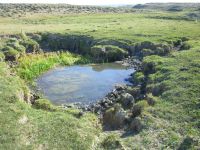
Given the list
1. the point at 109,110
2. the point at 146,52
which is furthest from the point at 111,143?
the point at 146,52

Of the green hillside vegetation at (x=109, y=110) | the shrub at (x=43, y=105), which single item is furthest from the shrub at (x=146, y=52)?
the shrub at (x=43, y=105)

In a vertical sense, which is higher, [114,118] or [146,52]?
[146,52]

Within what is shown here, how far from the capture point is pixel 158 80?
4641cm

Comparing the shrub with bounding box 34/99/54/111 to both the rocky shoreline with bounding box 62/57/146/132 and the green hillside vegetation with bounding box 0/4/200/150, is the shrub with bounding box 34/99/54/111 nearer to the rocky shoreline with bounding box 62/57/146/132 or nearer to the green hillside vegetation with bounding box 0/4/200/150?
the green hillside vegetation with bounding box 0/4/200/150

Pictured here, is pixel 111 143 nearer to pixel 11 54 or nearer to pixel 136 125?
pixel 136 125

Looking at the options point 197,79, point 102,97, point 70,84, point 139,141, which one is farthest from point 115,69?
point 139,141

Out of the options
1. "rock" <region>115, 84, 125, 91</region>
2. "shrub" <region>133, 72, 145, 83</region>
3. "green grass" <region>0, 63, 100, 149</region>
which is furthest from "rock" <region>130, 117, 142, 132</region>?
"shrub" <region>133, 72, 145, 83</region>

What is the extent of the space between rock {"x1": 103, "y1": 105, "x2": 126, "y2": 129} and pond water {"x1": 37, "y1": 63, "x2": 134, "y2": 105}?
815 cm

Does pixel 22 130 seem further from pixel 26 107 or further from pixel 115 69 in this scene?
pixel 115 69

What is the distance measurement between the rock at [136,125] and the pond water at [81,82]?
12.7 m

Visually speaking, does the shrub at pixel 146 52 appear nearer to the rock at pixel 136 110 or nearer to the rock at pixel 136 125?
the rock at pixel 136 110

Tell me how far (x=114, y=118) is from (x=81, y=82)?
20.0 m

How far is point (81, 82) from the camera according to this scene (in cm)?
5656

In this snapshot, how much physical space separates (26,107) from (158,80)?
673 inches
